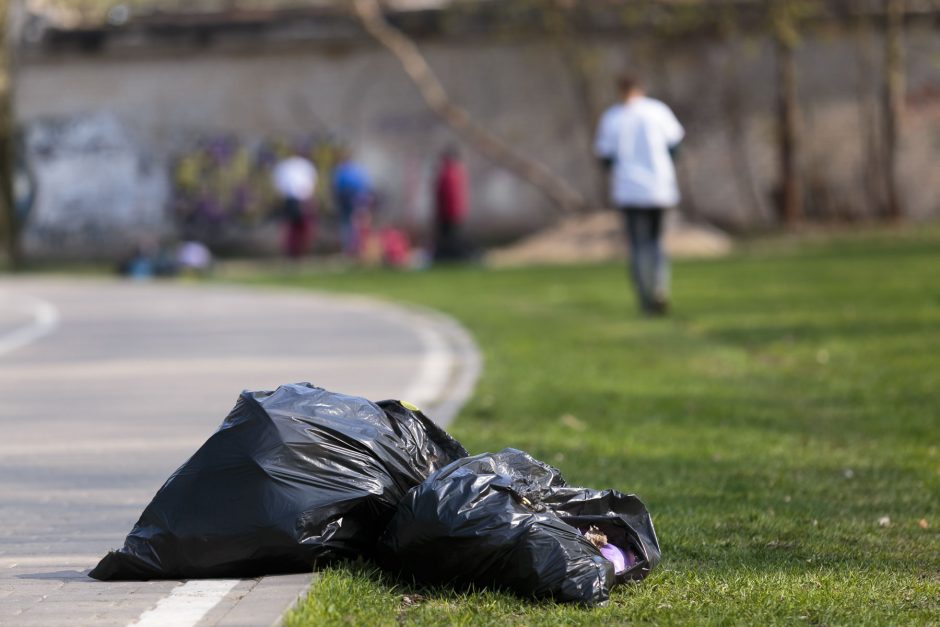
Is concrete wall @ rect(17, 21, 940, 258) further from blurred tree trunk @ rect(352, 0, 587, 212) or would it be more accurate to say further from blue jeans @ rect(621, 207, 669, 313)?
blue jeans @ rect(621, 207, 669, 313)

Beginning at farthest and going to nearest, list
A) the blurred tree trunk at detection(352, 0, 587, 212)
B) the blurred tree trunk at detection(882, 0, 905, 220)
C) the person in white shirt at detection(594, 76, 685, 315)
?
the blurred tree trunk at detection(352, 0, 587, 212)
the blurred tree trunk at detection(882, 0, 905, 220)
the person in white shirt at detection(594, 76, 685, 315)

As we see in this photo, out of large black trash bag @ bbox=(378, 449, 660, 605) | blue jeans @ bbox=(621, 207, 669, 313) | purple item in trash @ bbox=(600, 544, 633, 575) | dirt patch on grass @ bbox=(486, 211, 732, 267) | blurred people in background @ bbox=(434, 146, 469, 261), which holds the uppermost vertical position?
large black trash bag @ bbox=(378, 449, 660, 605)

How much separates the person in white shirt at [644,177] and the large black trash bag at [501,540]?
10.7m

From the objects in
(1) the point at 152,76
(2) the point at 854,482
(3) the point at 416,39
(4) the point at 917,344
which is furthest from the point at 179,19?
(2) the point at 854,482

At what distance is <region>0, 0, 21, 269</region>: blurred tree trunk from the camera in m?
37.5

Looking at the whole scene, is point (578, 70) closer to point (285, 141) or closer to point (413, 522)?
point (285, 141)

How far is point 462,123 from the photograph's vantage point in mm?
33500

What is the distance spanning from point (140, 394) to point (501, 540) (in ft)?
21.3

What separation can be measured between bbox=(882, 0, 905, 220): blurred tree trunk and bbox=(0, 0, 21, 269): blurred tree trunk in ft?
59.5

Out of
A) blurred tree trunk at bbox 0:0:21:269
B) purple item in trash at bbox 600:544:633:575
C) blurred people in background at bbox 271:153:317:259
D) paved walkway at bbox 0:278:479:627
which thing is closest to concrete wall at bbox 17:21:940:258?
blurred tree trunk at bbox 0:0:21:269

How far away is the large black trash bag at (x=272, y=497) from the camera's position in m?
5.31

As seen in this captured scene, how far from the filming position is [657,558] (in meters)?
5.50

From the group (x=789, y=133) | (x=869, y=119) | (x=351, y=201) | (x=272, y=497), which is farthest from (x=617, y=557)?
(x=869, y=119)

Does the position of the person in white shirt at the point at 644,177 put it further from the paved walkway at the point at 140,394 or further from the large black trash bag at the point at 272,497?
the large black trash bag at the point at 272,497
